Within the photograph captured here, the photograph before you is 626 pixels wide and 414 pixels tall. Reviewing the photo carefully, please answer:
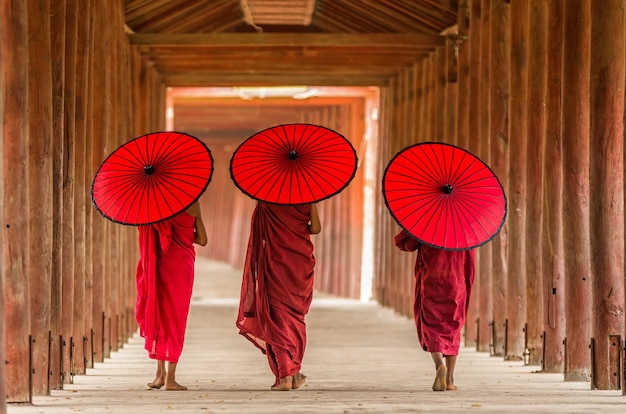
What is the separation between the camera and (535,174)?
11508mm

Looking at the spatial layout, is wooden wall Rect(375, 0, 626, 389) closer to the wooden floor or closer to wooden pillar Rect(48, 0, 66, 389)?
the wooden floor

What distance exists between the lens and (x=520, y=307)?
12188mm

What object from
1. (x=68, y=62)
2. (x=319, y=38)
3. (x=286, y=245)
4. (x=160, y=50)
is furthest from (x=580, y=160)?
(x=160, y=50)

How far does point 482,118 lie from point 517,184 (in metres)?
1.76

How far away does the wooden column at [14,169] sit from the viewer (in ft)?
25.9

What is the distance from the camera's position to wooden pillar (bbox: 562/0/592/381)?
9625 millimetres

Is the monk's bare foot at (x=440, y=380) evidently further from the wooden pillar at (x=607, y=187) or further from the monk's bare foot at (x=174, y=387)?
the monk's bare foot at (x=174, y=387)

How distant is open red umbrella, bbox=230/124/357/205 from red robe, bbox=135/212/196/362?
1.75ft

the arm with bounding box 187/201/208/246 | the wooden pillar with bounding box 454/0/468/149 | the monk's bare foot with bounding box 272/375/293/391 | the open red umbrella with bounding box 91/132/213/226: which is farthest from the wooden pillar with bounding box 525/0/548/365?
the open red umbrella with bounding box 91/132/213/226

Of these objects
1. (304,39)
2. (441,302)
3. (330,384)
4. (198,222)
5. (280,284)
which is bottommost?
(330,384)

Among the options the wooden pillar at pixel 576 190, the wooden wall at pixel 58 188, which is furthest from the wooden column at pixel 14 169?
the wooden pillar at pixel 576 190

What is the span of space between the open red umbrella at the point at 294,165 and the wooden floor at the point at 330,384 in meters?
1.27

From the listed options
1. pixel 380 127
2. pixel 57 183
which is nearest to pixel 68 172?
pixel 57 183

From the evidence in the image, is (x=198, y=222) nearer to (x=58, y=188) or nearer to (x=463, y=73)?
(x=58, y=188)
